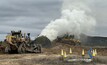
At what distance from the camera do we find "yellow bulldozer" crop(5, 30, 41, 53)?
3991cm

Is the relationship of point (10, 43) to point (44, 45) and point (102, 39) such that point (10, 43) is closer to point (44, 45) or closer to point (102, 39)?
point (44, 45)

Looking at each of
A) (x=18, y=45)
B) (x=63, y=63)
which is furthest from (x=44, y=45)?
(x=63, y=63)

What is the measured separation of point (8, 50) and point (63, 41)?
21199mm

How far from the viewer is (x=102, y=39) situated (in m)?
82.4

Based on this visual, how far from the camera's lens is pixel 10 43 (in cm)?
3969

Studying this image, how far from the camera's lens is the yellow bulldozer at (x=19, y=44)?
131 feet

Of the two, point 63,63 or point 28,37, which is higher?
point 28,37

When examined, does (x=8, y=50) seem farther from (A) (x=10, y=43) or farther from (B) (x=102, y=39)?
(B) (x=102, y=39)

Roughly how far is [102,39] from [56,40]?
84.1 feet

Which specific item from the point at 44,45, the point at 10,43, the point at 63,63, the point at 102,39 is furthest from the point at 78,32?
the point at 63,63

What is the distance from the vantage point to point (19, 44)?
41094mm

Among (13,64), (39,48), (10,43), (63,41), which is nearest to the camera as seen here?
(13,64)

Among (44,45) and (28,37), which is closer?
(28,37)

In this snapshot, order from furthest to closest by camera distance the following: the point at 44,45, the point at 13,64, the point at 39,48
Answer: the point at 44,45
the point at 39,48
the point at 13,64
